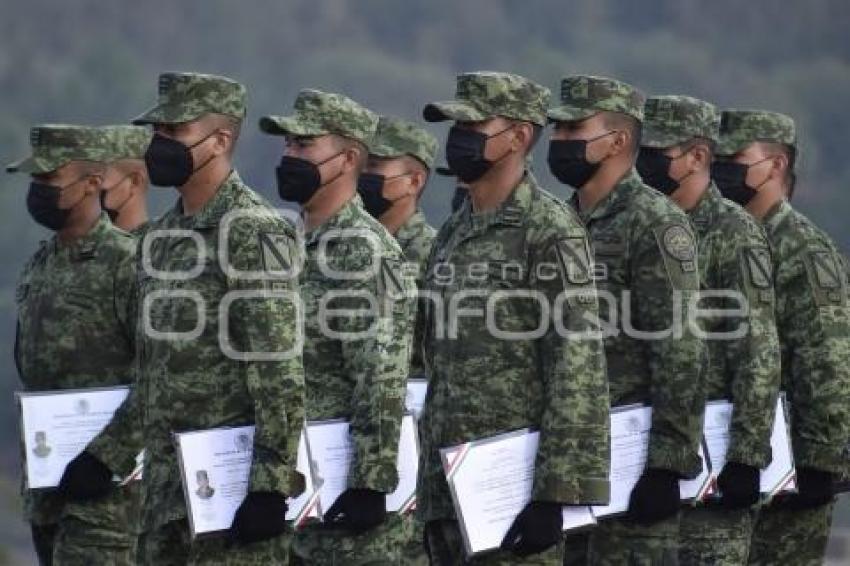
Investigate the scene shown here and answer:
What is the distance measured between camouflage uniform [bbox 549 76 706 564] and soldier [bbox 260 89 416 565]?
2.67 feet

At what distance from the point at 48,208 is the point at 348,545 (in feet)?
6.40

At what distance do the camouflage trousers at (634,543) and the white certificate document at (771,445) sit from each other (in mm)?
566

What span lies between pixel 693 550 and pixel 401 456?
4.10 ft

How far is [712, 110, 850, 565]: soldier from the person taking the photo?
10.3 m

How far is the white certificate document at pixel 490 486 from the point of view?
789 centimetres

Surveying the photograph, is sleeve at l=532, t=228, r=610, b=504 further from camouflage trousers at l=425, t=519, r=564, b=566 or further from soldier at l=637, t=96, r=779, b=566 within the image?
soldier at l=637, t=96, r=779, b=566

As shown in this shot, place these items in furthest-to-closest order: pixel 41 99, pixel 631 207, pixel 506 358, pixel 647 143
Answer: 1. pixel 41 99
2. pixel 647 143
3. pixel 631 207
4. pixel 506 358

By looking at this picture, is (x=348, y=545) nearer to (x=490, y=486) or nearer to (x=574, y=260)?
(x=490, y=486)

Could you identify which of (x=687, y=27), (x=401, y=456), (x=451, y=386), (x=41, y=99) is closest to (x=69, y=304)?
(x=401, y=456)

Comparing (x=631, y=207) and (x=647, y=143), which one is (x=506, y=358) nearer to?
(x=631, y=207)

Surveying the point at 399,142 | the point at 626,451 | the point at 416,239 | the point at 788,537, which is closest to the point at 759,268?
the point at 788,537

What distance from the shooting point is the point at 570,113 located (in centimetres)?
931

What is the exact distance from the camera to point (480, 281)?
8258 mm

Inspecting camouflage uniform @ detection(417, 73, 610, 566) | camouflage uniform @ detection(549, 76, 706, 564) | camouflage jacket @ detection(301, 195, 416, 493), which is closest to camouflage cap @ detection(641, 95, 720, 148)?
camouflage uniform @ detection(549, 76, 706, 564)
